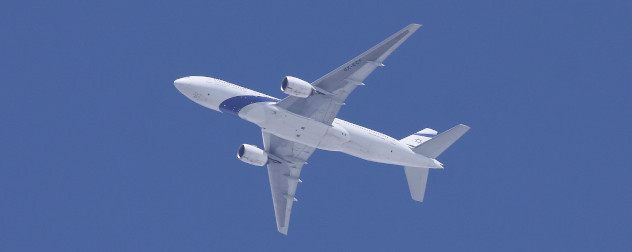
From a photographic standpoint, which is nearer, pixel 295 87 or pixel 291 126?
pixel 295 87

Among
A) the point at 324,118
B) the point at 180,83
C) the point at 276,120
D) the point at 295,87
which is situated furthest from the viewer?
the point at 180,83

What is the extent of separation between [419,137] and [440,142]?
6097 millimetres

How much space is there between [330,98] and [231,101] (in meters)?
7.77

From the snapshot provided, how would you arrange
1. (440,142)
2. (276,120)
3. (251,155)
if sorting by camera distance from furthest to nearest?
(251,155) → (440,142) → (276,120)

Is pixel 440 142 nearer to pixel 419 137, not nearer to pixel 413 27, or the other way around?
pixel 419 137

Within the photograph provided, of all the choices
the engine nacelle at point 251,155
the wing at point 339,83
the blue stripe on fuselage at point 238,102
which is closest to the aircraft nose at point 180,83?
the blue stripe on fuselage at point 238,102

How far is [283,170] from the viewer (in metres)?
81.2

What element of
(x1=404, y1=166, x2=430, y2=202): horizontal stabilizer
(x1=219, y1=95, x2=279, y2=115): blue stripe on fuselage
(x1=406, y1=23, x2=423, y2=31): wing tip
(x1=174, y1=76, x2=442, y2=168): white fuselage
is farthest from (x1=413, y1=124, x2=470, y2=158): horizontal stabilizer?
(x1=219, y1=95, x2=279, y2=115): blue stripe on fuselage

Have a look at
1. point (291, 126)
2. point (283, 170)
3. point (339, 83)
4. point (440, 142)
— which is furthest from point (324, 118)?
point (283, 170)

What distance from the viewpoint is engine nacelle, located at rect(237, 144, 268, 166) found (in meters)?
76.9

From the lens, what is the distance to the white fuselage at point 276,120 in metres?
72.3

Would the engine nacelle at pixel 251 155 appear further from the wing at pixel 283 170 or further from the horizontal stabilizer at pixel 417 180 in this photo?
the horizontal stabilizer at pixel 417 180

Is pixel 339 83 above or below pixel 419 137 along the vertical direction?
above

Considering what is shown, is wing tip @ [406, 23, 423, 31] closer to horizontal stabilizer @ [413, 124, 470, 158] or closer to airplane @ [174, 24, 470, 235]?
airplane @ [174, 24, 470, 235]
